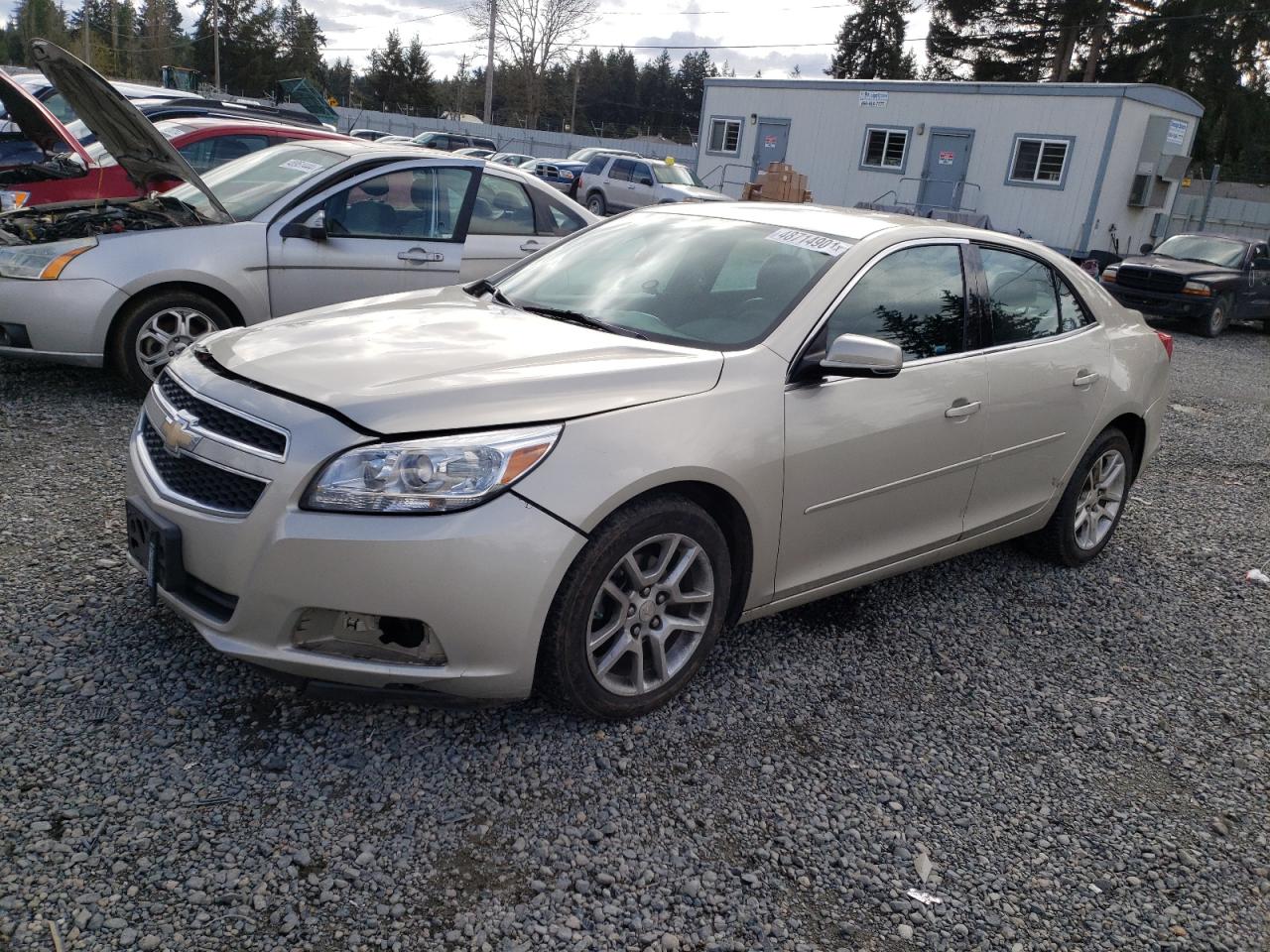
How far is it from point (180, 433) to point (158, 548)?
34cm

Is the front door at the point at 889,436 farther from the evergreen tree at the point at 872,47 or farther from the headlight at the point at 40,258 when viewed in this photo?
the evergreen tree at the point at 872,47

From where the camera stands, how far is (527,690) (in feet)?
9.33

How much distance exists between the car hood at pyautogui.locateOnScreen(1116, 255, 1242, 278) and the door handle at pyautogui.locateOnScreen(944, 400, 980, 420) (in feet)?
45.1

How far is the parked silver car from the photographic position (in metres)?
5.56

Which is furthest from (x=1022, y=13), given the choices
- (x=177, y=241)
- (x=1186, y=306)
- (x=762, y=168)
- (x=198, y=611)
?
(x=198, y=611)

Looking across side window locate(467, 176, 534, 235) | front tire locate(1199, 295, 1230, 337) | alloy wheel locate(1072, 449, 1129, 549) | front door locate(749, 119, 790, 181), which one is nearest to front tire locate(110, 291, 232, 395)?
side window locate(467, 176, 534, 235)

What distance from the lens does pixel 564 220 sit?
738 cm

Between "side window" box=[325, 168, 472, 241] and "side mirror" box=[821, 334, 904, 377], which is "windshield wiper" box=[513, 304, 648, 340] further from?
"side window" box=[325, 168, 472, 241]

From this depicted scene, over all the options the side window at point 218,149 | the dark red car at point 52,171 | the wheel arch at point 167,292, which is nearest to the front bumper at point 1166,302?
the side window at point 218,149

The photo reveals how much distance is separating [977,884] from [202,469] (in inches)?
95.7

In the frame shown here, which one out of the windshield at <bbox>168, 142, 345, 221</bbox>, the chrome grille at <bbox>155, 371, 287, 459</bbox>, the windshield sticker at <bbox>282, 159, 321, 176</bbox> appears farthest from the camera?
the windshield sticker at <bbox>282, 159, 321, 176</bbox>

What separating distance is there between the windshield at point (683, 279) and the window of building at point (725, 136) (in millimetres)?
25446

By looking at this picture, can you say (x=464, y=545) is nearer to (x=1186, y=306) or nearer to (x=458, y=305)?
(x=458, y=305)

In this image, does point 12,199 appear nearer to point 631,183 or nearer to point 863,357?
point 863,357
